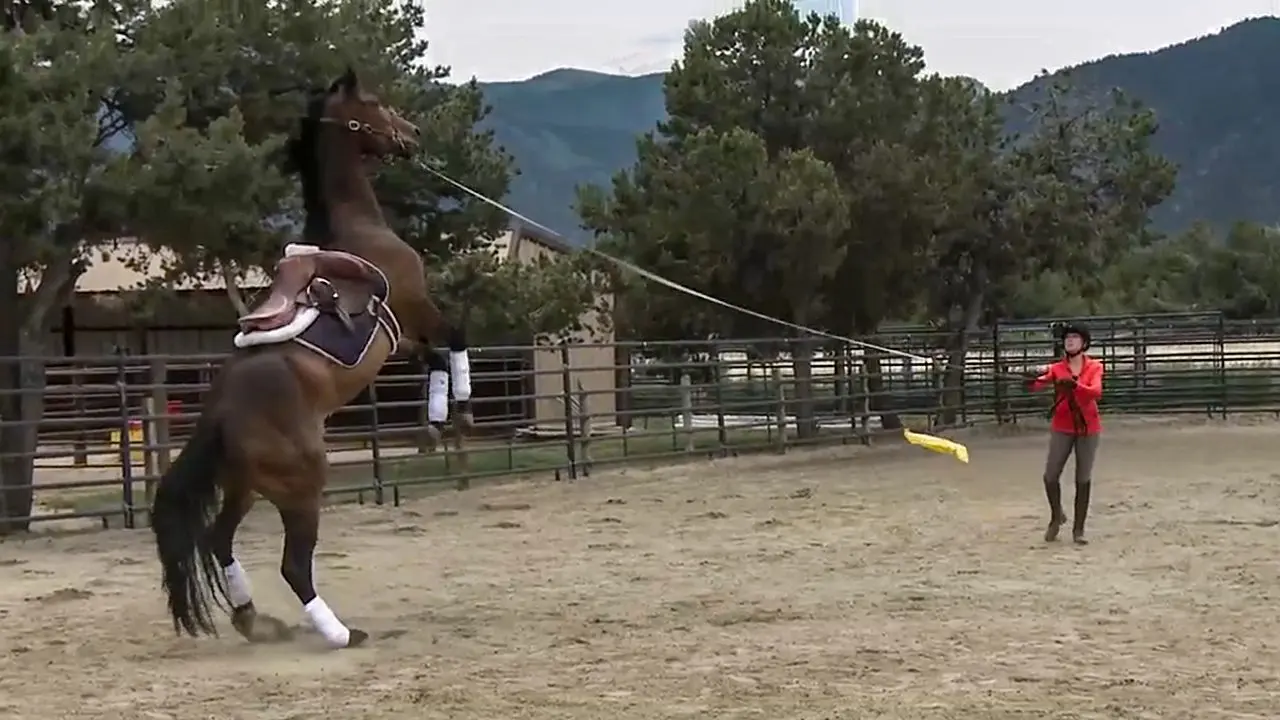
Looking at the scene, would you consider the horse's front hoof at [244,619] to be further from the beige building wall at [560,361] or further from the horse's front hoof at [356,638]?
the beige building wall at [560,361]

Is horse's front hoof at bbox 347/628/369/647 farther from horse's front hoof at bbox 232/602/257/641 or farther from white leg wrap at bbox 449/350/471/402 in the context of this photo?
white leg wrap at bbox 449/350/471/402

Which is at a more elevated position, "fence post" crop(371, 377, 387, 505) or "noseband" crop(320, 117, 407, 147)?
"noseband" crop(320, 117, 407, 147)

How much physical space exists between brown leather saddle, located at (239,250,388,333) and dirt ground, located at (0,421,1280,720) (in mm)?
1290

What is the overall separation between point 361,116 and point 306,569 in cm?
191

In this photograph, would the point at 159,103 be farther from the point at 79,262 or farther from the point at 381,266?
the point at 381,266

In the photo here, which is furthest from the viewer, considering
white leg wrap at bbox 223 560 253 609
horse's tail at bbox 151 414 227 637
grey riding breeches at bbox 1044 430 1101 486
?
grey riding breeches at bbox 1044 430 1101 486

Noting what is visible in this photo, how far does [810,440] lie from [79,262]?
7.72 meters

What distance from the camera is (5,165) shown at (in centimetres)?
891

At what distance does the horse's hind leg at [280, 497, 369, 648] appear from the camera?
5438mm

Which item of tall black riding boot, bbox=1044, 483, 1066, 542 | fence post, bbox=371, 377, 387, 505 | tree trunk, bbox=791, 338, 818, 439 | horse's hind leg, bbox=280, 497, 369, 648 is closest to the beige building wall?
tree trunk, bbox=791, 338, 818, 439

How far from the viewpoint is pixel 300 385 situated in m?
5.38

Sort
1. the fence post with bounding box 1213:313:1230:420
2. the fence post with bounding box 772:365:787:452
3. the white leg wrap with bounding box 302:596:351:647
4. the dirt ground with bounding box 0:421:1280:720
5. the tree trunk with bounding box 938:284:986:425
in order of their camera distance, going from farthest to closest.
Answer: the fence post with bounding box 1213:313:1230:420 → the tree trunk with bounding box 938:284:986:425 → the fence post with bounding box 772:365:787:452 → the white leg wrap with bounding box 302:596:351:647 → the dirt ground with bounding box 0:421:1280:720

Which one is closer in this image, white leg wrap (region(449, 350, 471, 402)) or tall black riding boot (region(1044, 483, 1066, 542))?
white leg wrap (region(449, 350, 471, 402))

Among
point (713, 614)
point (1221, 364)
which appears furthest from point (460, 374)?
point (1221, 364)
